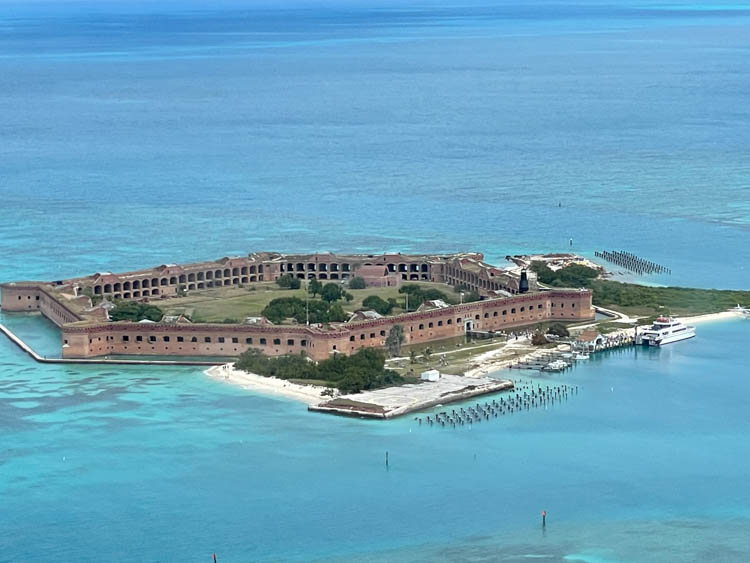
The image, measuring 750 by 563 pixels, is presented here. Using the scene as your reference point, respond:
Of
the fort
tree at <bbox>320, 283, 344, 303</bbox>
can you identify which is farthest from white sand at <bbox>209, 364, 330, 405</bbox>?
tree at <bbox>320, 283, 344, 303</bbox>

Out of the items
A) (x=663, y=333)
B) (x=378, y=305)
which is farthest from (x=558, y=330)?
(x=378, y=305)

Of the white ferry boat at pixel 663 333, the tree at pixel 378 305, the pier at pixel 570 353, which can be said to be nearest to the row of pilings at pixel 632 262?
the white ferry boat at pixel 663 333

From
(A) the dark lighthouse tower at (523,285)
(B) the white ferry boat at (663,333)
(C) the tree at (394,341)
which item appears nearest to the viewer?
(C) the tree at (394,341)

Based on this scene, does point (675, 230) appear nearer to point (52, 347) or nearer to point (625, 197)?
point (625, 197)

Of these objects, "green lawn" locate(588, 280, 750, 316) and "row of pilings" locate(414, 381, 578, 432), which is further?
"green lawn" locate(588, 280, 750, 316)

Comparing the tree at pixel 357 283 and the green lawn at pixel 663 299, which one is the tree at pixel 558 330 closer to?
the green lawn at pixel 663 299

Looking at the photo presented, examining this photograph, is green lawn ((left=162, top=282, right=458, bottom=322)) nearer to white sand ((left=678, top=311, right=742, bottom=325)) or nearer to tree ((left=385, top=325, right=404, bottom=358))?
tree ((left=385, top=325, right=404, bottom=358))

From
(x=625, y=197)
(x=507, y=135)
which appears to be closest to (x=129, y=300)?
(x=625, y=197)

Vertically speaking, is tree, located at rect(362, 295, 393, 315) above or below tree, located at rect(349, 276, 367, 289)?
below
